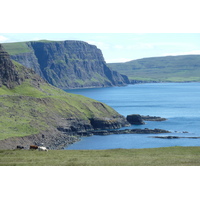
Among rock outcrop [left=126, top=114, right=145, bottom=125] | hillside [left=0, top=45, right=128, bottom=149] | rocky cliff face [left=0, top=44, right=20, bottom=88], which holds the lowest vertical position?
rock outcrop [left=126, top=114, right=145, bottom=125]

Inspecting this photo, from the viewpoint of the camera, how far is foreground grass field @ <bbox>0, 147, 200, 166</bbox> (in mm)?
41031

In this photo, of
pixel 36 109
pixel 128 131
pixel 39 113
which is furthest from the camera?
pixel 128 131

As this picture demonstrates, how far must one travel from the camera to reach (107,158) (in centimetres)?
4509

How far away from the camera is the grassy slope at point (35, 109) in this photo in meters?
123

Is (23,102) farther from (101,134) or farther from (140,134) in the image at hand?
(140,134)

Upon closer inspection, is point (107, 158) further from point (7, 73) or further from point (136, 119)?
point (136, 119)

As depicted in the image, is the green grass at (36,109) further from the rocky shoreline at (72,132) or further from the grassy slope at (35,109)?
the rocky shoreline at (72,132)

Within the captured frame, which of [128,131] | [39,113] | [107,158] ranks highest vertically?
[107,158]

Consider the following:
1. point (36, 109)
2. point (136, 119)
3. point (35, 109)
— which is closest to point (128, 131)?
point (136, 119)

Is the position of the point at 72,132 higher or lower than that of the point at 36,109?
A: lower

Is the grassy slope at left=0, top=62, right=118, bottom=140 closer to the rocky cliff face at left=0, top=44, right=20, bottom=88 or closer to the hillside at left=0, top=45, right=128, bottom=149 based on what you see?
the hillside at left=0, top=45, right=128, bottom=149

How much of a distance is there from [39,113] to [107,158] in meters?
100

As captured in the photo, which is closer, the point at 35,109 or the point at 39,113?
the point at 39,113

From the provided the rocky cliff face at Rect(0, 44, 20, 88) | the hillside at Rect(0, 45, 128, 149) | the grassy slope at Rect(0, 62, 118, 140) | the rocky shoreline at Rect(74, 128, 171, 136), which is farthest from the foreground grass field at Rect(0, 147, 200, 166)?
the rocky cliff face at Rect(0, 44, 20, 88)
